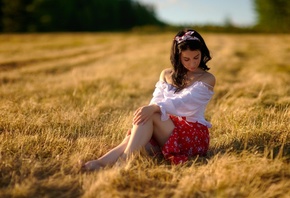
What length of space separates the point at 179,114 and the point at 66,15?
54.4 meters

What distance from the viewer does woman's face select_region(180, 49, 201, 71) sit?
131 inches

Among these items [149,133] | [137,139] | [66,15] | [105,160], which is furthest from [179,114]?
[66,15]

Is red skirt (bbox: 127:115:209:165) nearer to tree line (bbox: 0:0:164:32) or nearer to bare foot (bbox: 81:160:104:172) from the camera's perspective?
bare foot (bbox: 81:160:104:172)

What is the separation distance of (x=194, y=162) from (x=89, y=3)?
66892mm

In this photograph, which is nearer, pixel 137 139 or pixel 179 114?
pixel 137 139

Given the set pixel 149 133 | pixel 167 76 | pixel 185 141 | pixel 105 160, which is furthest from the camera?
pixel 167 76

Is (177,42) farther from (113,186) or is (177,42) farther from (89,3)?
(89,3)

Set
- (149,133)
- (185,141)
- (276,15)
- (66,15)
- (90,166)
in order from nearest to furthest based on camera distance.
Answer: (90,166) → (149,133) → (185,141) → (276,15) → (66,15)

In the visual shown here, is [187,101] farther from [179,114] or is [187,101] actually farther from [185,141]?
[185,141]

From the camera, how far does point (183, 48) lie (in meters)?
3.32

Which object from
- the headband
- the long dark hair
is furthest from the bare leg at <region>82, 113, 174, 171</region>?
the headband

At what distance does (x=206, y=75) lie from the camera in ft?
11.3

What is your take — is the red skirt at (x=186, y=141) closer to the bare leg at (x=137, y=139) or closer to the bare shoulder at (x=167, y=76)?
the bare leg at (x=137, y=139)

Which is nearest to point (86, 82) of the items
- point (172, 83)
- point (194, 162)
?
point (172, 83)
